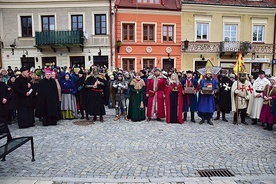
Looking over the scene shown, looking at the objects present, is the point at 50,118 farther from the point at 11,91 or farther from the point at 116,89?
the point at 116,89

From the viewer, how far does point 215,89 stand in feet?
28.3

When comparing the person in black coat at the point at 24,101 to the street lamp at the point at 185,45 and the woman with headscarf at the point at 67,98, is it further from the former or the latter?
the street lamp at the point at 185,45

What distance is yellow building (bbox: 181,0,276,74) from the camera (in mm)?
21281

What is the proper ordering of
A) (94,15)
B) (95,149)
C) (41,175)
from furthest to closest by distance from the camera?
Result: (94,15), (95,149), (41,175)

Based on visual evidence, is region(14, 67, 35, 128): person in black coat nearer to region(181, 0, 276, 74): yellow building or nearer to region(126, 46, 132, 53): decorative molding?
region(126, 46, 132, 53): decorative molding

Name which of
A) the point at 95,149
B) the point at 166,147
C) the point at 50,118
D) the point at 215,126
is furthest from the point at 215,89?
the point at 50,118

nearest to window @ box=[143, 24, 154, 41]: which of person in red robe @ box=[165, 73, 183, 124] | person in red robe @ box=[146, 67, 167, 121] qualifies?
person in red robe @ box=[146, 67, 167, 121]

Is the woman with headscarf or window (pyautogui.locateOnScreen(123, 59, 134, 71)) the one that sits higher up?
window (pyautogui.locateOnScreen(123, 59, 134, 71))

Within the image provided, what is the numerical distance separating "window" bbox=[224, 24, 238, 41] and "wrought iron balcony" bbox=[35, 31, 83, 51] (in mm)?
13346

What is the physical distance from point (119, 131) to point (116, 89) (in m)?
2.40

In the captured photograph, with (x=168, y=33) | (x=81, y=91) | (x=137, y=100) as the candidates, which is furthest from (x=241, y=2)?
(x=81, y=91)

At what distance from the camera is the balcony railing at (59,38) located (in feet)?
63.3

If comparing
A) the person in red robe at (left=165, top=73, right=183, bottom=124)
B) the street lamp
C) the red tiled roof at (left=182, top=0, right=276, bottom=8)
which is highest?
the red tiled roof at (left=182, top=0, right=276, bottom=8)

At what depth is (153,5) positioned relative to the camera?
2081 cm
